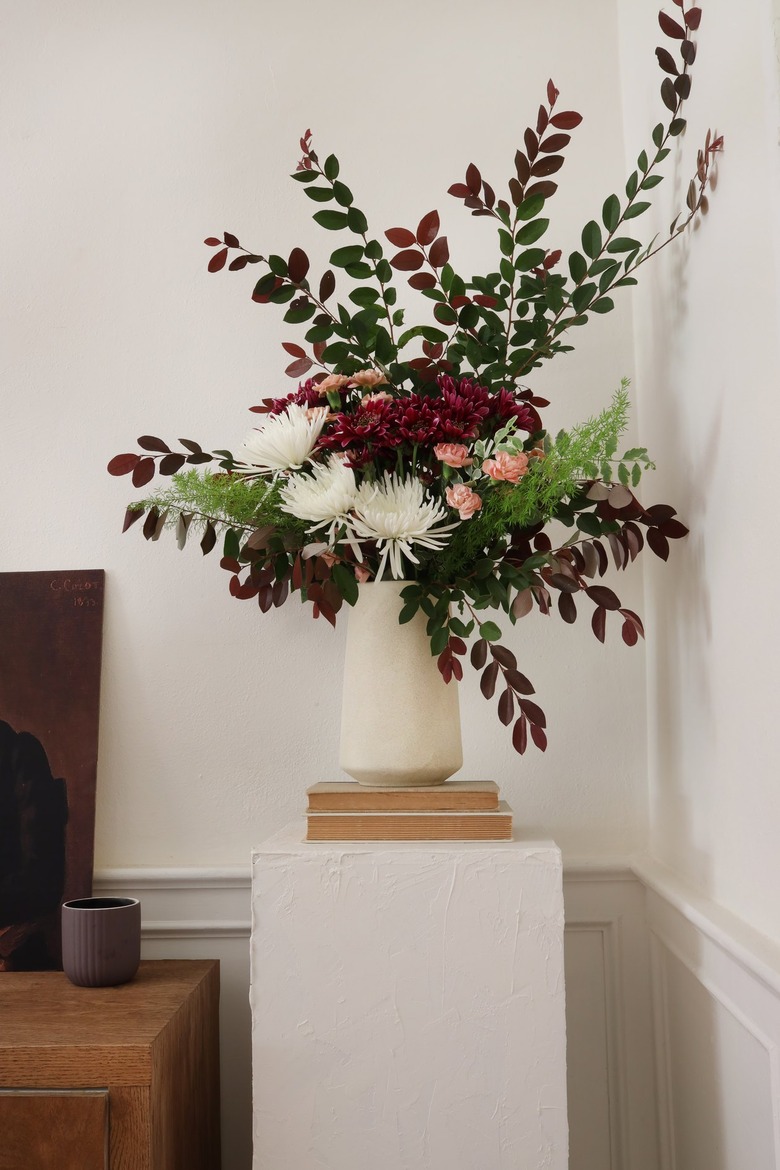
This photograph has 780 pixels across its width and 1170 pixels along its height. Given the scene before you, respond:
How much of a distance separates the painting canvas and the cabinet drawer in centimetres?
36

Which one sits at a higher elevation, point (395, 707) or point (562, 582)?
point (562, 582)

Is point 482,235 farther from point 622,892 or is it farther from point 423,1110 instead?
point 423,1110

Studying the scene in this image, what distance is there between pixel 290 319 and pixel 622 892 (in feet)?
3.26

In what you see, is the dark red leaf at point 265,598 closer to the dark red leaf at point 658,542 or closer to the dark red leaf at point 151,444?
the dark red leaf at point 151,444

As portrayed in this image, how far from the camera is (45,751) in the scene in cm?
144

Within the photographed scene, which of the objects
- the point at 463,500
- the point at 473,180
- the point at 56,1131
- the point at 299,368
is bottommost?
the point at 56,1131

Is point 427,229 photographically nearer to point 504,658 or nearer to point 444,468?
point 444,468

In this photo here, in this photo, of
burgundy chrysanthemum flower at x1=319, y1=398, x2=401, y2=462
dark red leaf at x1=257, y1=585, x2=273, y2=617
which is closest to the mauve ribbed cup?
dark red leaf at x1=257, y1=585, x2=273, y2=617

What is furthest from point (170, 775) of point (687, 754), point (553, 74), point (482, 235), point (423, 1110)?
point (553, 74)

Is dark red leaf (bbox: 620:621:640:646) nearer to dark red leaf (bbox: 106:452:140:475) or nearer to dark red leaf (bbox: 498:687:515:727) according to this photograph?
dark red leaf (bbox: 498:687:515:727)

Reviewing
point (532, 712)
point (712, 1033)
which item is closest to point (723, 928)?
point (712, 1033)

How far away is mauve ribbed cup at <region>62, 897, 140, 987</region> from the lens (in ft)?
3.96

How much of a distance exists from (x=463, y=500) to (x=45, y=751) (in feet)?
2.73

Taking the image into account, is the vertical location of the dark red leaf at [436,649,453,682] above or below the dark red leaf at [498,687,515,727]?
above
